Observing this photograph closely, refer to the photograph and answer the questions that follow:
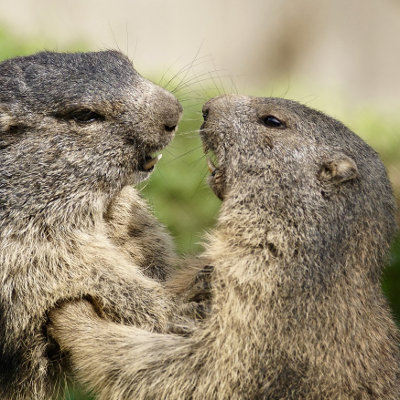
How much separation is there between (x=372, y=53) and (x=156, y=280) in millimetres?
12630

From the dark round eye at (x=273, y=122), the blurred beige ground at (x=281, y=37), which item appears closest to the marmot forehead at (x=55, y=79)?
the dark round eye at (x=273, y=122)

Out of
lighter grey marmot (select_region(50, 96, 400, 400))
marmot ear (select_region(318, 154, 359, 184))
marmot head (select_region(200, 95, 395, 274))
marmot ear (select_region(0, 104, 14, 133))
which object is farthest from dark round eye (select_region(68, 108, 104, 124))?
marmot ear (select_region(318, 154, 359, 184))

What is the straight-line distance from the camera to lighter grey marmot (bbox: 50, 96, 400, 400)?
14.4 ft

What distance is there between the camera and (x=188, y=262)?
4941 mm

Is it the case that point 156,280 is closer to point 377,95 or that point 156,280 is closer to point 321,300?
point 321,300

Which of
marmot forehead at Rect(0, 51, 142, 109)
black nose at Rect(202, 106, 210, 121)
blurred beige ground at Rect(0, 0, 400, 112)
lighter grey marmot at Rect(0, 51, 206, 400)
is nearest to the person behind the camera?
lighter grey marmot at Rect(0, 51, 206, 400)

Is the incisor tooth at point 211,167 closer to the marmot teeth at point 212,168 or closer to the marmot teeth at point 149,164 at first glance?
the marmot teeth at point 212,168

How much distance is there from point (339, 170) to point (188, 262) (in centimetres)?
114

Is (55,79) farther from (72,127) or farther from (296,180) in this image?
(296,180)

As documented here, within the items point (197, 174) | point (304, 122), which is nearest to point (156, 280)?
point (304, 122)

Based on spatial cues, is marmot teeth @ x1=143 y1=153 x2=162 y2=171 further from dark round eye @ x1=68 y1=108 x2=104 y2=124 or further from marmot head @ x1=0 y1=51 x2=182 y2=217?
dark round eye @ x1=68 y1=108 x2=104 y2=124

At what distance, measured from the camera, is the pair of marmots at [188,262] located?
4.42 m

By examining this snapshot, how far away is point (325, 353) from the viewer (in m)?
4.46

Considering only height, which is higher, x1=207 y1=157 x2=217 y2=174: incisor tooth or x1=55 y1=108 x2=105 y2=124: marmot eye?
x1=207 y1=157 x2=217 y2=174: incisor tooth
